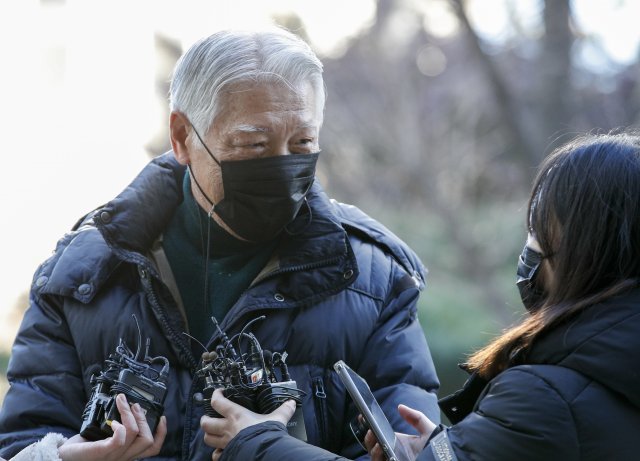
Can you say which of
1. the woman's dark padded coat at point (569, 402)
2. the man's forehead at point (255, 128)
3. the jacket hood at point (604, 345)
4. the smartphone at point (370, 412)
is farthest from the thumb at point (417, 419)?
the man's forehead at point (255, 128)

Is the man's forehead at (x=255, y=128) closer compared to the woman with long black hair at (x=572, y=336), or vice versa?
the woman with long black hair at (x=572, y=336)

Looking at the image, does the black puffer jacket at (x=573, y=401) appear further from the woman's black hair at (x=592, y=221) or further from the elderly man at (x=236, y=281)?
the elderly man at (x=236, y=281)

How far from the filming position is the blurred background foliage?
8508mm

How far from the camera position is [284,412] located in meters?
2.70

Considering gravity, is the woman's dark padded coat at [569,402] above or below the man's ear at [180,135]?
below

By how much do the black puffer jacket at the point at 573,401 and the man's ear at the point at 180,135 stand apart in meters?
1.47

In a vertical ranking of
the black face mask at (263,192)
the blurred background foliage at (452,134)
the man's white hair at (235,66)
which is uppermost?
the man's white hair at (235,66)

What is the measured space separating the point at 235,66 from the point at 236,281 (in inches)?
27.7

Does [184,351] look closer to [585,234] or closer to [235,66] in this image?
[235,66]

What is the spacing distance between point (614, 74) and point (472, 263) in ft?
8.28

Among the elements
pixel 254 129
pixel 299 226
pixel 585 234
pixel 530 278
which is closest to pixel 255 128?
pixel 254 129

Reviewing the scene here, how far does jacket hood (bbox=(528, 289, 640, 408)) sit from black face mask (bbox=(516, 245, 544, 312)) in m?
0.27

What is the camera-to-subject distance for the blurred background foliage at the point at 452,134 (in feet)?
27.9

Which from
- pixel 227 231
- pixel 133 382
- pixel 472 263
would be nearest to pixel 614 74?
pixel 472 263
